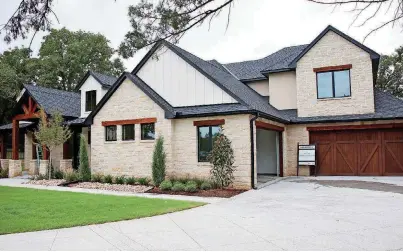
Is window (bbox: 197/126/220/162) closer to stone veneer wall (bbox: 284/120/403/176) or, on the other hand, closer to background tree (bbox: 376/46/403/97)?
stone veneer wall (bbox: 284/120/403/176)

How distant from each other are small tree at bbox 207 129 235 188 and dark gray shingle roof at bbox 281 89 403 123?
604cm

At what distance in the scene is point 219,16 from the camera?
600cm

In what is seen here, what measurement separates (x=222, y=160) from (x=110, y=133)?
265 inches

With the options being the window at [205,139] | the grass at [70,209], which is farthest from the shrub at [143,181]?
the grass at [70,209]

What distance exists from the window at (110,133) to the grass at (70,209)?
5267 millimetres

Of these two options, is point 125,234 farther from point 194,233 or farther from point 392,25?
point 392,25

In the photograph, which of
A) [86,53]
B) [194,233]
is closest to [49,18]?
[194,233]

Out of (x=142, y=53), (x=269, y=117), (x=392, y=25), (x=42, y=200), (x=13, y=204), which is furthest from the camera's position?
(x=269, y=117)

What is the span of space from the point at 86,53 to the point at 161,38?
3916cm

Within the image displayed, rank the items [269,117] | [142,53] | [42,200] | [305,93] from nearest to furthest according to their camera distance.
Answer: [142,53] → [42,200] → [269,117] → [305,93]

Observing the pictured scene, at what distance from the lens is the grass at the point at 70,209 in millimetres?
7617

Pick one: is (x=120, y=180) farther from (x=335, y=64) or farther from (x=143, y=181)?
(x=335, y=64)

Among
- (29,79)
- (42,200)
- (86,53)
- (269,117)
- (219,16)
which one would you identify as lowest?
(42,200)

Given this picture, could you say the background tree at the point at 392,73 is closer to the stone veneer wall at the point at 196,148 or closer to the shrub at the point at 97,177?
the stone veneer wall at the point at 196,148
